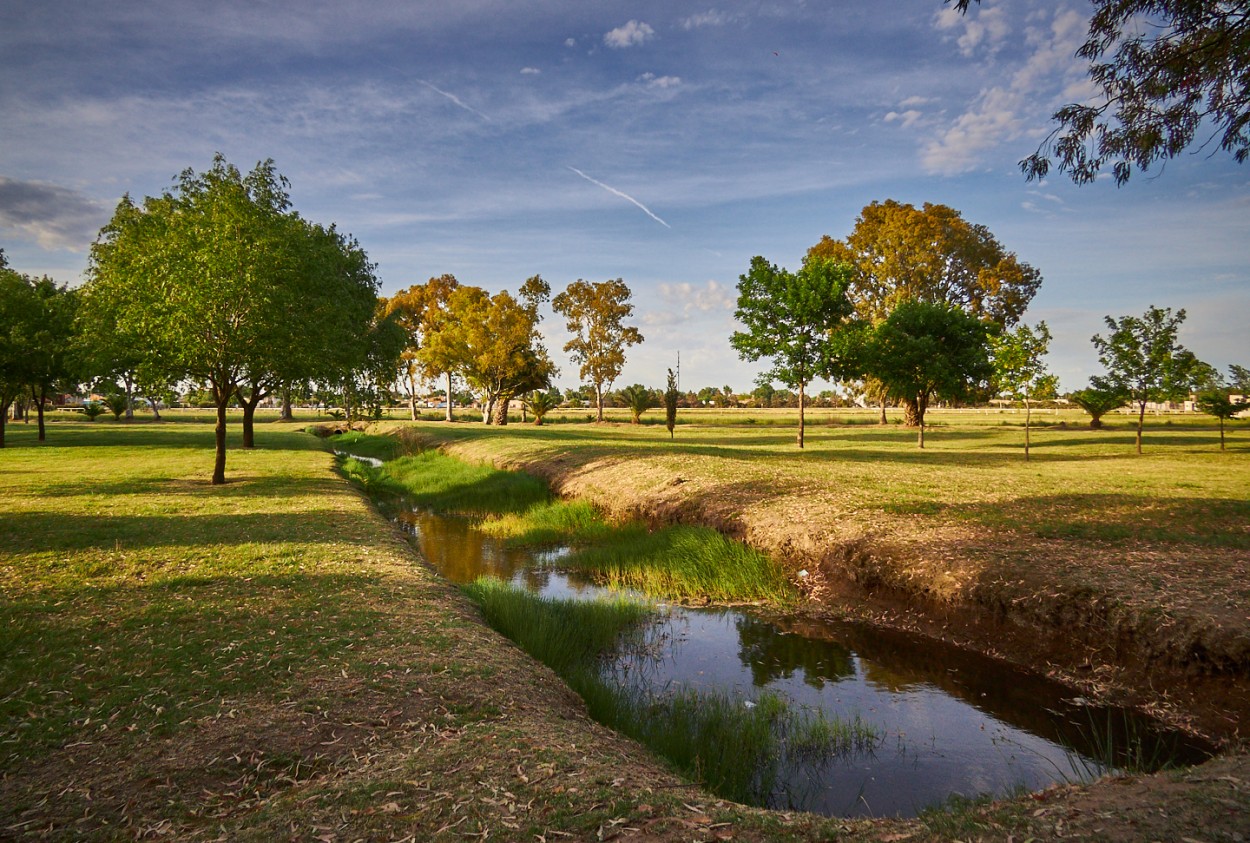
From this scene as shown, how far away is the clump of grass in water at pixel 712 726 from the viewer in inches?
224

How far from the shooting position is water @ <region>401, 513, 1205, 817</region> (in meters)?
5.61

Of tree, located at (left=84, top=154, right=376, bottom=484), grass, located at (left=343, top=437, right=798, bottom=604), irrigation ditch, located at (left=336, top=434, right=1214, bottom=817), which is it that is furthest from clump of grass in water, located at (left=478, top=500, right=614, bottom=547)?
tree, located at (left=84, top=154, right=376, bottom=484)

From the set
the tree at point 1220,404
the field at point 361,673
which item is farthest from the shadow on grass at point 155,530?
the tree at point 1220,404

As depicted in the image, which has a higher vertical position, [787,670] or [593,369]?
[593,369]

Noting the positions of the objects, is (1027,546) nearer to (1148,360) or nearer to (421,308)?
(1148,360)

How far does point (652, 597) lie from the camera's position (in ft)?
39.2

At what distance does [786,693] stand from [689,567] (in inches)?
201

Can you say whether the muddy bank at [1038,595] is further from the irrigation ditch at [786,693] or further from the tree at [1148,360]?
the tree at [1148,360]

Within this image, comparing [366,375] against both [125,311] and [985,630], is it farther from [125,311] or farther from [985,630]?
[985,630]

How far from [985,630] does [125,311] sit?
20.2m

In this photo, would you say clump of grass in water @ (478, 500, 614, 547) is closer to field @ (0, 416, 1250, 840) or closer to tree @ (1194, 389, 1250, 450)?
field @ (0, 416, 1250, 840)

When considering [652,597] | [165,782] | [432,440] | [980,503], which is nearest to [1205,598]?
[980,503]

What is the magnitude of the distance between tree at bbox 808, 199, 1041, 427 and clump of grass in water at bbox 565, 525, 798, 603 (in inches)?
1626

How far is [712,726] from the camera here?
637 cm
